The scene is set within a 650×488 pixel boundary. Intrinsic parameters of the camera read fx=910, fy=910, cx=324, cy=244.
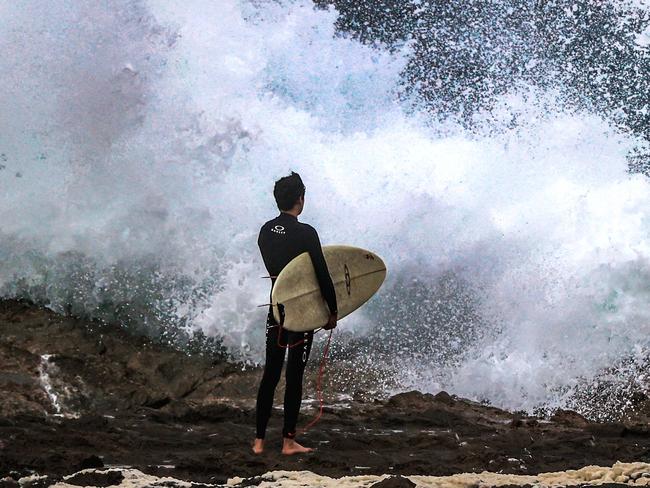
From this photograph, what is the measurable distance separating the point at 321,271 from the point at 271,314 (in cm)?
32

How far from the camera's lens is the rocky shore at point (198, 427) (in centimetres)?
386

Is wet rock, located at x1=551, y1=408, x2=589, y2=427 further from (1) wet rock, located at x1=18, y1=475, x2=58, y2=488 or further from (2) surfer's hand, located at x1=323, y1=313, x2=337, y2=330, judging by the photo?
(1) wet rock, located at x1=18, y1=475, x2=58, y2=488

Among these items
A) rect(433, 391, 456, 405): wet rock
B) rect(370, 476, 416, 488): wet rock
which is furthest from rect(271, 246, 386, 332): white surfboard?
rect(433, 391, 456, 405): wet rock

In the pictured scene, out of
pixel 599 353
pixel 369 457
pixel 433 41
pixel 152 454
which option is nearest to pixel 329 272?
pixel 369 457

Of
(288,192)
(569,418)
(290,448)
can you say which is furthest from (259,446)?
(569,418)

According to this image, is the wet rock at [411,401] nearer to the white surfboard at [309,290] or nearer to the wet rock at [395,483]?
the white surfboard at [309,290]

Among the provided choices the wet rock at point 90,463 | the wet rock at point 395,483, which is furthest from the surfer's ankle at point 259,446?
the wet rock at point 395,483

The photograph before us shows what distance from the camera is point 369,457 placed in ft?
13.9

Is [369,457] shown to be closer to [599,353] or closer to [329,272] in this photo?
[329,272]

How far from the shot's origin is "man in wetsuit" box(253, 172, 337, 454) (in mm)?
3918

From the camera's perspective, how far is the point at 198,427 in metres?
4.86

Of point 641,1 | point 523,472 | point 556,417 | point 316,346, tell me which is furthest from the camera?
point 641,1

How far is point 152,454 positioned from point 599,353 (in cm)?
330

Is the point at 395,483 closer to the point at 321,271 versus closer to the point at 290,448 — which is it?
the point at 290,448
